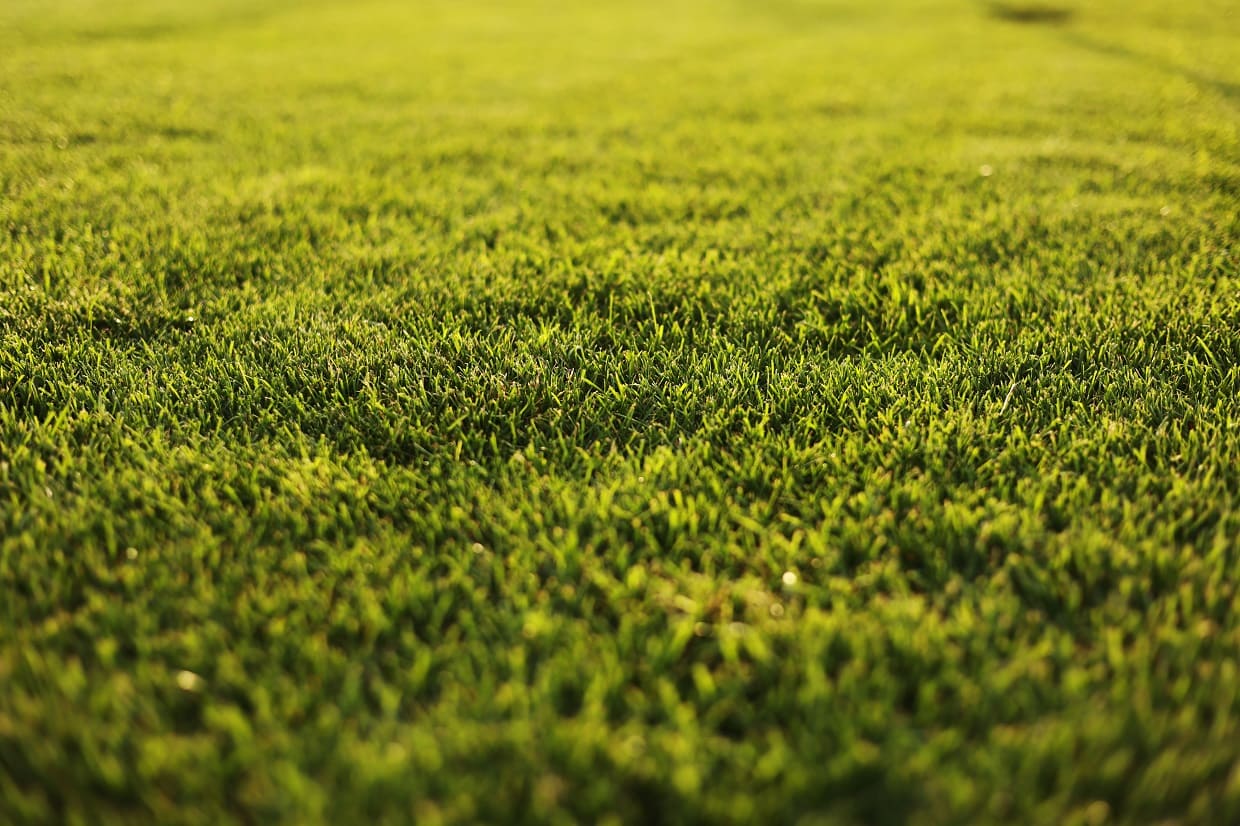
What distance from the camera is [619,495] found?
1.81 meters

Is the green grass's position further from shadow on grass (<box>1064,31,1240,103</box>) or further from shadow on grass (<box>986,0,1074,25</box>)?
shadow on grass (<box>986,0,1074,25</box>)

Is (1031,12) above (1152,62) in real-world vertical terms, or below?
above

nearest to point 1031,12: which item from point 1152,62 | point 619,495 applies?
point 1152,62

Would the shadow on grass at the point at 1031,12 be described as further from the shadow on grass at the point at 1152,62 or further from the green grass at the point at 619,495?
the green grass at the point at 619,495

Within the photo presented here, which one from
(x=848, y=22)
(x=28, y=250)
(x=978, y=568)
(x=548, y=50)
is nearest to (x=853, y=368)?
(x=978, y=568)

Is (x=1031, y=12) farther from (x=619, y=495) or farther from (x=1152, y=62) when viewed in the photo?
(x=619, y=495)

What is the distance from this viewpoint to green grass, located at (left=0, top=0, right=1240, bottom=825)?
3.87 feet

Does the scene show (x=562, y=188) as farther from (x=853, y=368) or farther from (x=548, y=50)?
(x=548, y=50)

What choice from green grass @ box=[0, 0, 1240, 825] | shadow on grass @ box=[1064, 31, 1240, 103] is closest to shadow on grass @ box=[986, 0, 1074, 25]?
shadow on grass @ box=[1064, 31, 1240, 103]

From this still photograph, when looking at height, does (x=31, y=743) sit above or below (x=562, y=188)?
below

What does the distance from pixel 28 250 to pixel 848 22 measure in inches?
537

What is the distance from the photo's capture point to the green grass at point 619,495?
118cm

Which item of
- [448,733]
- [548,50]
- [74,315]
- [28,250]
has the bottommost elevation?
[448,733]

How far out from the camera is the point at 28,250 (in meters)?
3.00
